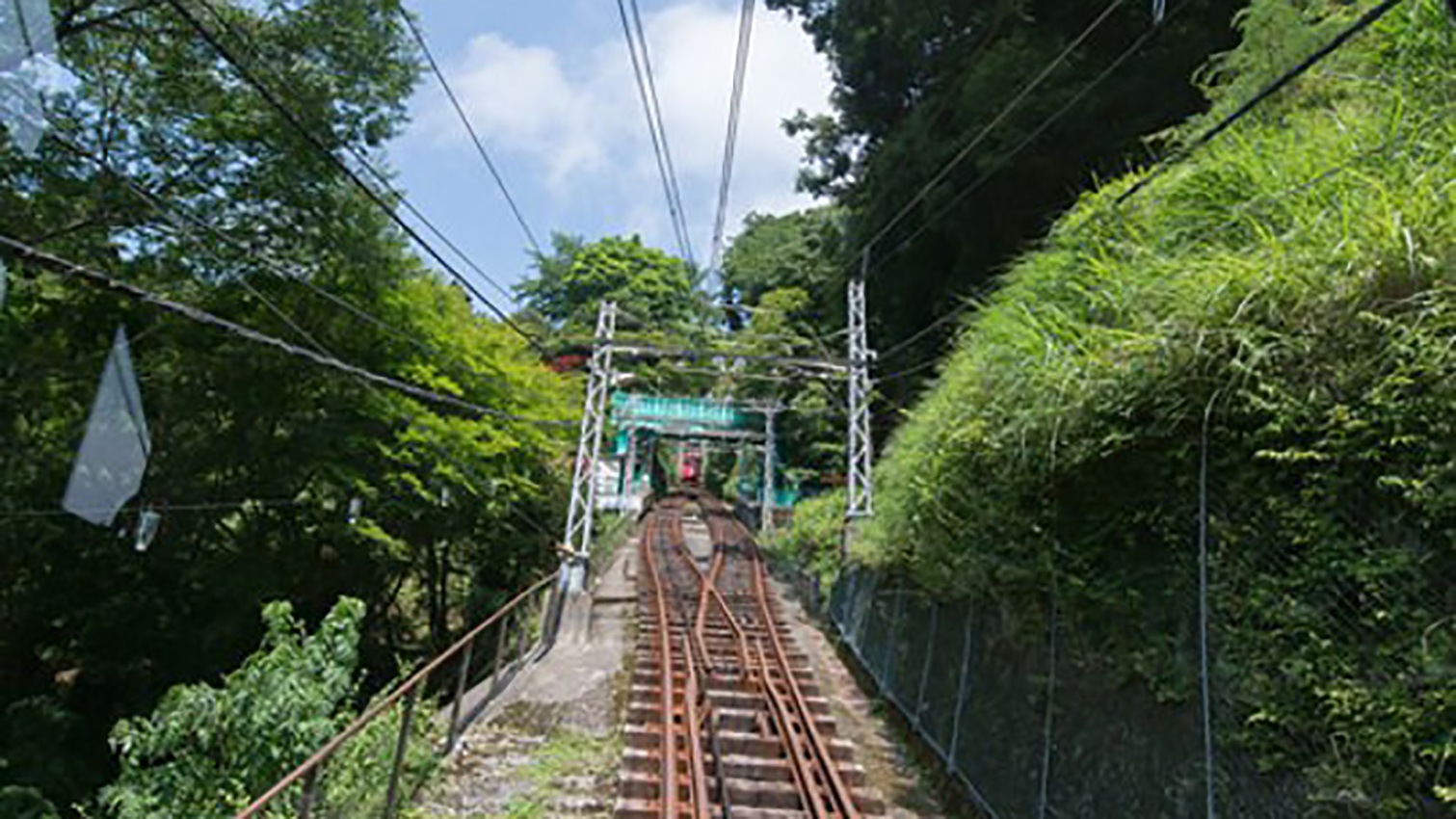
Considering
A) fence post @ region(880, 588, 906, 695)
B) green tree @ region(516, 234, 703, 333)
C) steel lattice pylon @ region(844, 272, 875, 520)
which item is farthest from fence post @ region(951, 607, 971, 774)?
green tree @ region(516, 234, 703, 333)

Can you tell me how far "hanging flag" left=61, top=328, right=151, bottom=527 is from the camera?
8188 millimetres

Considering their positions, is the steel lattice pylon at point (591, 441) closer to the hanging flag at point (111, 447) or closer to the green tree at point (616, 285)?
the hanging flag at point (111, 447)

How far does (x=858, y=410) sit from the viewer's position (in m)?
14.1

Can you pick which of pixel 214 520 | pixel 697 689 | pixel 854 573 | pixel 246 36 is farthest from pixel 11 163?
pixel 854 573

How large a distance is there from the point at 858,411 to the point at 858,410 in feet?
0.14

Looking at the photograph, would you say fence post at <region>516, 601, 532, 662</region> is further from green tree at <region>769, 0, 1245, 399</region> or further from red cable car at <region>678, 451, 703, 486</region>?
red cable car at <region>678, 451, 703, 486</region>

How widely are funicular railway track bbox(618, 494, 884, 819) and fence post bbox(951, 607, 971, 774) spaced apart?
2.67 feet

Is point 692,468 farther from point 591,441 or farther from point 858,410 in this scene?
point 858,410

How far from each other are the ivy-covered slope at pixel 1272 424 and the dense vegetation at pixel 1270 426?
1cm

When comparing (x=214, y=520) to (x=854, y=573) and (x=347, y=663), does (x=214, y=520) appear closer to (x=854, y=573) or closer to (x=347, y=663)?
(x=347, y=663)

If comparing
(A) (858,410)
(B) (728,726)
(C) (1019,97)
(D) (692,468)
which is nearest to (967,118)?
(A) (858,410)

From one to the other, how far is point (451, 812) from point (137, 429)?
5940 millimetres

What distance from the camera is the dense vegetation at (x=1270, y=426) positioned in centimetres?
298

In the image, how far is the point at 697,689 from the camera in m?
9.05
